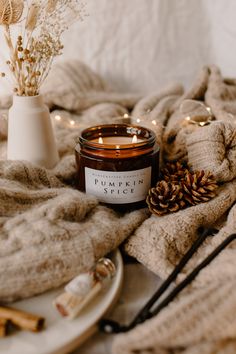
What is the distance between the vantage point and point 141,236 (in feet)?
1.75

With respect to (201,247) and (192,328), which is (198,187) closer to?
(201,247)

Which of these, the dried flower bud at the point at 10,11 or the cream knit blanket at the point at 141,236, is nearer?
the cream knit blanket at the point at 141,236

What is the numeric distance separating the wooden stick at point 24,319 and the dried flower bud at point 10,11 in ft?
1.27

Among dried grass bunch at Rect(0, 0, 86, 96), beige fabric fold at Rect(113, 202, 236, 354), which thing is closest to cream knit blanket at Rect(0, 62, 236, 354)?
beige fabric fold at Rect(113, 202, 236, 354)

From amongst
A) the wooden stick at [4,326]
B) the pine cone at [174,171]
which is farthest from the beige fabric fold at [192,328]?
the pine cone at [174,171]

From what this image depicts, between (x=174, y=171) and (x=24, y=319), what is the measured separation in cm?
31

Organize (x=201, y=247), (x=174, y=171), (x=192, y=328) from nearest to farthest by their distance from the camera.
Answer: (x=192, y=328) < (x=201, y=247) < (x=174, y=171)

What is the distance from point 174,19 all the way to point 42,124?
581mm

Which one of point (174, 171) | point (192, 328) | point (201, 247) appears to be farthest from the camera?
point (174, 171)

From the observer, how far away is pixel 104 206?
1.87ft

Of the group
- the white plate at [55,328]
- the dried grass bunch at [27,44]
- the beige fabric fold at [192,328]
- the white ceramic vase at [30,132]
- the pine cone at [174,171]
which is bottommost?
the white plate at [55,328]

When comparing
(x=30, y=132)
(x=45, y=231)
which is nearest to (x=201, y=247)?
(x=45, y=231)

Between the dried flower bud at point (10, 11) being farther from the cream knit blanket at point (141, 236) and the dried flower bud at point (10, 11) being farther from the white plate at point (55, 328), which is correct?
the white plate at point (55, 328)

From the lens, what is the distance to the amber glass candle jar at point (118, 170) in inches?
22.0
